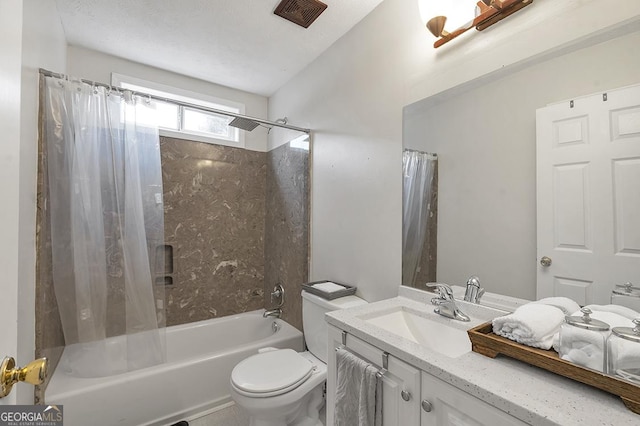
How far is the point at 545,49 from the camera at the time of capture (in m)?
1.00

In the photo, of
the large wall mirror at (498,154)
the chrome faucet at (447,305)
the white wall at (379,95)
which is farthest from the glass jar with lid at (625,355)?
the white wall at (379,95)

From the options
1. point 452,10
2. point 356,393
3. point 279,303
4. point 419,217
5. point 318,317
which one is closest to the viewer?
point 356,393

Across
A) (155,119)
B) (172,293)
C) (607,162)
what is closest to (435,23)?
(607,162)

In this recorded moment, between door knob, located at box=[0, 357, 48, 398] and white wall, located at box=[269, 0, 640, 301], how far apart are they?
1408 mm

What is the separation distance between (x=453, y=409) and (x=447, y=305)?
0.50m

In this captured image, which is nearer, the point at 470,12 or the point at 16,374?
the point at 16,374

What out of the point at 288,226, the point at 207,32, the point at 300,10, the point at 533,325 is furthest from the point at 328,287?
the point at 207,32

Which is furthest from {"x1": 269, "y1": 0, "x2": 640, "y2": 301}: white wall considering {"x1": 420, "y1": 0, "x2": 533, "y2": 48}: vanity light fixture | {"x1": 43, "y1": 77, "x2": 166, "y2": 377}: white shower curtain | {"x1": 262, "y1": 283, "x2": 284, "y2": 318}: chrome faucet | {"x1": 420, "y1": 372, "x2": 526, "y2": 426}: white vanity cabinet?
{"x1": 43, "y1": 77, "x2": 166, "y2": 377}: white shower curtain

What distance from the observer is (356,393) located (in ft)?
3.43

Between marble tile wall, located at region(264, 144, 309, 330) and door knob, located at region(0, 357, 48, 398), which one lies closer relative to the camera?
door knob, located at region(0, 357, 48, 398)

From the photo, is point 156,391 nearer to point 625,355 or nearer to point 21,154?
point 21,154

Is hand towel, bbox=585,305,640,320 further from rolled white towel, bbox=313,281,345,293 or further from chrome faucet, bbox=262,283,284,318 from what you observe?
chrome faucet, bbox=262,283,284,318

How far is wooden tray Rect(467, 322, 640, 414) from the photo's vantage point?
59 cm

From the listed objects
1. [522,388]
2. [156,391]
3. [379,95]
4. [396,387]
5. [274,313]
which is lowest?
[156,391]
